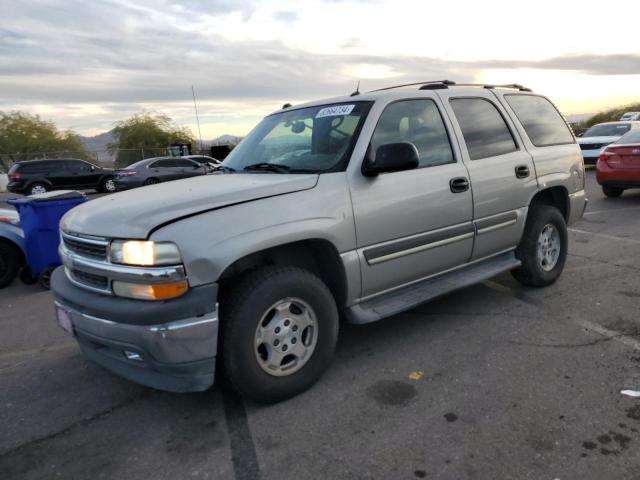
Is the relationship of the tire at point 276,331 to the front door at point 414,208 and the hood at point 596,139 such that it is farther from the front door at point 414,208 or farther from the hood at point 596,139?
the hood at point 596,139

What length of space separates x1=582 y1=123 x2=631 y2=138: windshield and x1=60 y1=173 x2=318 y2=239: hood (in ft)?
52.7

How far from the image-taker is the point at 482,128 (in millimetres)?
4297

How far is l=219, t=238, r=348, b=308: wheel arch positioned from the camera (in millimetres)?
3023

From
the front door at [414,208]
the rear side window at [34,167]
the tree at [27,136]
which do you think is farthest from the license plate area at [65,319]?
the tree at [27,136]

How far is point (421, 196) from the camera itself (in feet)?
11.9

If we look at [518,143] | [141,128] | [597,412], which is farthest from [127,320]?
[141,128]

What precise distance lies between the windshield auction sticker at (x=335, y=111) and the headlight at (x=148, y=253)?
5.71ft

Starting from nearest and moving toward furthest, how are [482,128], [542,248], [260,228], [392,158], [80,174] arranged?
[260,228], [392,158], [482,128], [542,248], [80,174]

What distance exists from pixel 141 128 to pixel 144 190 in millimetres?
48093

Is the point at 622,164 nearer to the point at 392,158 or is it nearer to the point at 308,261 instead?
the point at 392,158

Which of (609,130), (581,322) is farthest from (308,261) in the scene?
(609,130)

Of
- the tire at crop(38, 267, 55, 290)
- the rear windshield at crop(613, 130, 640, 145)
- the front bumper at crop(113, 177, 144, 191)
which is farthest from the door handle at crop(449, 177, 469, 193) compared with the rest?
the front bumper at crop(113, 177, 144, 191)

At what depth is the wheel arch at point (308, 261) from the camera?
9.92ft

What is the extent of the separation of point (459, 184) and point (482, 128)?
72 centimetres
